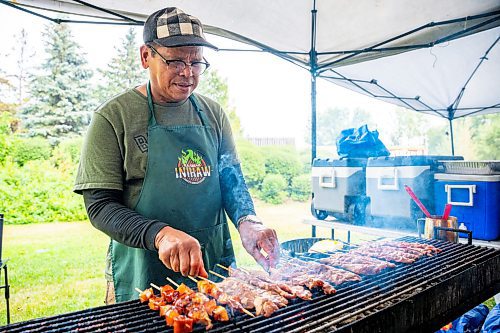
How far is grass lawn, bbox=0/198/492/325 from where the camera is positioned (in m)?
6.74

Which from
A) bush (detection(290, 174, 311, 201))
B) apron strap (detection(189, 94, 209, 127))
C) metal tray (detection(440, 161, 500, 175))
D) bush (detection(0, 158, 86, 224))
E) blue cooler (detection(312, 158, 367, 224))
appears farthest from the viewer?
bush (detection(290, 174, 311, 201))

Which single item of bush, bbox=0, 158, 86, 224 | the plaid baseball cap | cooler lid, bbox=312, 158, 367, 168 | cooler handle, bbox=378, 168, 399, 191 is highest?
the plaid baseball cap

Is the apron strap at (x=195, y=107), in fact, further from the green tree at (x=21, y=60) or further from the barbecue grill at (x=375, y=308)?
the green tree at (x=21, y=60)

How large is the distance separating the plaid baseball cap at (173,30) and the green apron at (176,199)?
15.7 inches

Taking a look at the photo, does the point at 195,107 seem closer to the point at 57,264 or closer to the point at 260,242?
the point at 260,242

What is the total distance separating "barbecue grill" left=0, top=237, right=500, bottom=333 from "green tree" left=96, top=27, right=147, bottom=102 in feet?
54.9

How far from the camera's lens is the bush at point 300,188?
14.1m

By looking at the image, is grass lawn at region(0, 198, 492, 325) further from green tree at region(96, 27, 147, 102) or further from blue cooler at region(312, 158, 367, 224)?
green tree at region(96, 27, 147, 102)

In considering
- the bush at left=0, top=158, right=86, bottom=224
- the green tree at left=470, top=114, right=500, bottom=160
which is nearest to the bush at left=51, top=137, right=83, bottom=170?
the bush at left=0, top=158, right=86, bottom=224

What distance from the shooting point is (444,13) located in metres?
4.32

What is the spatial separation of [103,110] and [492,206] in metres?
3.92

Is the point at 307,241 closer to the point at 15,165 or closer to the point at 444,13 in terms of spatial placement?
the point at 444,13

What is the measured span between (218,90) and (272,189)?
5.72 metres

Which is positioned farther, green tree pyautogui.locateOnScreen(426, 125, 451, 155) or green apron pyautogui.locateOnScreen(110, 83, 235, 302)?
green tree pyautogui.locateOnScreen(426, 125, 451, 155)
